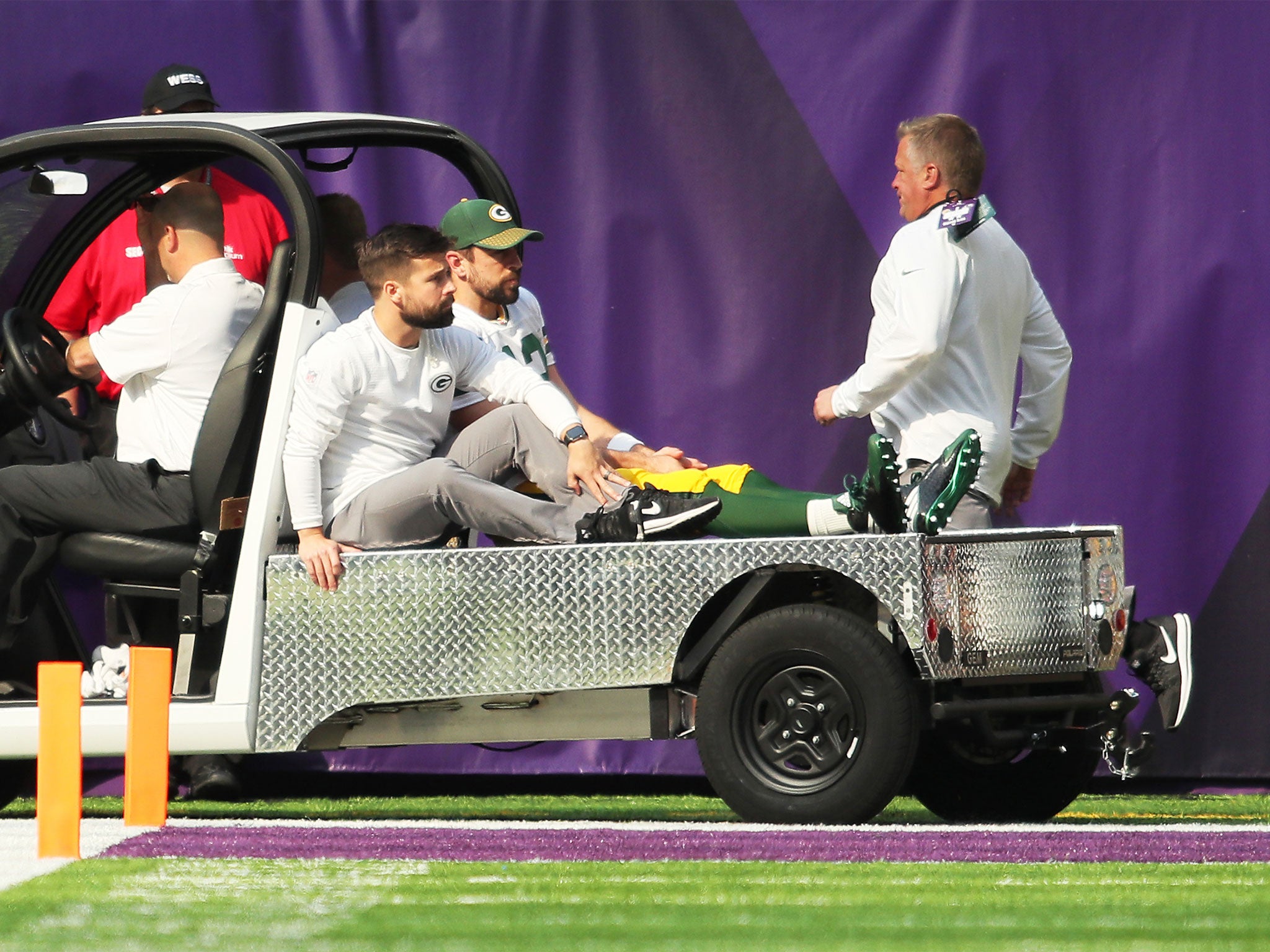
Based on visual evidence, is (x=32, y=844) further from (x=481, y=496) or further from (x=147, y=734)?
(x=481, y=496)

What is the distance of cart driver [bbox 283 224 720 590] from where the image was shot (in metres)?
4.77

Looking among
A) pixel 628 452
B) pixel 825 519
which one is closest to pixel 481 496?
pixel 628 452

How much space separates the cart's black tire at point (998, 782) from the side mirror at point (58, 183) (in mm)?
2764

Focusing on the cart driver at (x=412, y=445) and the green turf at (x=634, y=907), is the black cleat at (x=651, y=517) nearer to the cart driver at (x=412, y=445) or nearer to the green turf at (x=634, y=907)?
the cart driver at (x=412, y=445)

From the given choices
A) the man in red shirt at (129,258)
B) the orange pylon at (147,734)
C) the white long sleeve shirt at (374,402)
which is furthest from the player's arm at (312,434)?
the man in red shirt at (129,258)

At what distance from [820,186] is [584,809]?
2.20 meters

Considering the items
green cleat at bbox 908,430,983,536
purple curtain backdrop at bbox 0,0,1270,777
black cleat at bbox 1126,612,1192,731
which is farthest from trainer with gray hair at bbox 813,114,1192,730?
purple curtain backdrop at bbox 0,0,1270,777

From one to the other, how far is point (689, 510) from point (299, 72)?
2.87 m

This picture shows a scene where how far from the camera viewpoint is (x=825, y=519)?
4613 millimetres

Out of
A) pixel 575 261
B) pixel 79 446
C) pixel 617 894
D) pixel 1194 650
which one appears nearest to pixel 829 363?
pixel 575 261

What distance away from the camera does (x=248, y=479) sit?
197 inches

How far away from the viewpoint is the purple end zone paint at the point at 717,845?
3873mm

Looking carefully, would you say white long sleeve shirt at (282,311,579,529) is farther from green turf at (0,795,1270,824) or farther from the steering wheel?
green turf at (0,795,1270,824)

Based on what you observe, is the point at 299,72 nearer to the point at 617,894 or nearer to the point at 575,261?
the point at 575,261
